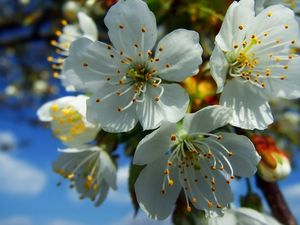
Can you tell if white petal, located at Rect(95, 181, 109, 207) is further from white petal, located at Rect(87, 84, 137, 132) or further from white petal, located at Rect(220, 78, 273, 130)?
white petal, located at Rect(220, 78, 273, 130)

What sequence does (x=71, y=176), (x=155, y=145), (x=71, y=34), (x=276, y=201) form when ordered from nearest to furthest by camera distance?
(x=155, y=145) < (x=71, y=176) < (x=276, y=201) < (x=71, y=34)

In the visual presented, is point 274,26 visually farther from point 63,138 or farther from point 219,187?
point 63,138

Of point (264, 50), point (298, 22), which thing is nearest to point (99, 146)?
point (264, 50)

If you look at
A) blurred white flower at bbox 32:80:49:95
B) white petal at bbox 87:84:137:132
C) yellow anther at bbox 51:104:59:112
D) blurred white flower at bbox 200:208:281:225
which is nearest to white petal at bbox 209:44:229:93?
white petal at bbox 87:84:137:132

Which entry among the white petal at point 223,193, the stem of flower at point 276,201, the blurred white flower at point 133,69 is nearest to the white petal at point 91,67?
the blurred white flower at point 133,69

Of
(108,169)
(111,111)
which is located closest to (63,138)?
(108,169)
